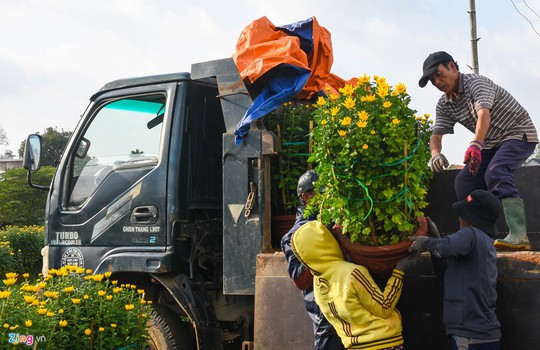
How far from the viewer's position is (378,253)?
3.27m

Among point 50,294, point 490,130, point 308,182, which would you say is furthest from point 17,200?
point 490,130

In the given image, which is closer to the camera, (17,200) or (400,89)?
(400,89)

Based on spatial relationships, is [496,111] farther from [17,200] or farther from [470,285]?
[17,200]

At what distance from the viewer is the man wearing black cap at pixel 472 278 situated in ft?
10.4

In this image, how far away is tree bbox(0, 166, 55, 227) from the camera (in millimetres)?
20953

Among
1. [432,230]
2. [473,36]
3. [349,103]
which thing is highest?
[473,36]

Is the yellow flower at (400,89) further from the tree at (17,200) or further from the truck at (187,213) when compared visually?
the tree at (17,200)

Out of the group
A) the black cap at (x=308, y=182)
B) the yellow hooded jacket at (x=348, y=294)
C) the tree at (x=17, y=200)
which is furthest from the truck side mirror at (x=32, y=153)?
the tree at (x=17, y=200)

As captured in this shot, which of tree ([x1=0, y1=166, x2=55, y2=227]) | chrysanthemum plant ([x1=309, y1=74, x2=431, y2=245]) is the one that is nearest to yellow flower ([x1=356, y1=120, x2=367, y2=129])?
chrysanthemum plant ([x1=309, y1=74, x2=431, y2=245])

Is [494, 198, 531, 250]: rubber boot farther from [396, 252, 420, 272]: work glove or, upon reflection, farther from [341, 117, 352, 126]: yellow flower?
[341, 117, 352, 126]: yellow flower

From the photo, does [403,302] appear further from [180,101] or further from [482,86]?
[180,101]

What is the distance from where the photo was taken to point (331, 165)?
10.6ft

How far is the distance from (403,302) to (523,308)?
66cm

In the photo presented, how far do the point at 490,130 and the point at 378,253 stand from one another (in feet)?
4.41
